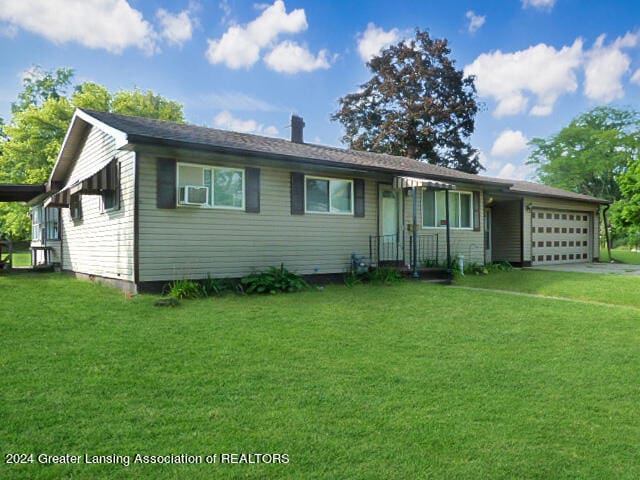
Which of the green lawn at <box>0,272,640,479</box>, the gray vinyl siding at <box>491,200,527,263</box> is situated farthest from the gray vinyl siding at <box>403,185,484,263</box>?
the green lawn at <box>0,272,640,479</box>

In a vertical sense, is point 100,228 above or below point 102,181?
below

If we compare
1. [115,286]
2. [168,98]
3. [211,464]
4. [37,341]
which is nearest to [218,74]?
[168,98]

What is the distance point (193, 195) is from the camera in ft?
27.0

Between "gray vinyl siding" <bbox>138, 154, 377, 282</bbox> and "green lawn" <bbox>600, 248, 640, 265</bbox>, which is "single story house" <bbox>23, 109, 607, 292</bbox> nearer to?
"gray vinyl siding" <bbox>138, 154, 377, 282</bbox>

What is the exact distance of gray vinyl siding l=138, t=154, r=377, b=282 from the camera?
26.3 feet

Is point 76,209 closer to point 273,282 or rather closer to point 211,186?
point 211,186

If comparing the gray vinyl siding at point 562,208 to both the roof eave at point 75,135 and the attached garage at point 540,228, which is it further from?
the roof eave at point 75,135

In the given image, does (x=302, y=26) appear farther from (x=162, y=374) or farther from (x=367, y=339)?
(x=162, y=374)

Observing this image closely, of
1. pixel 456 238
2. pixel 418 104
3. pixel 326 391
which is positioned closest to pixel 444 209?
pixel 456 238

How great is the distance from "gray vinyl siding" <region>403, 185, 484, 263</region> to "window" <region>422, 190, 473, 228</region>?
6.7 inches

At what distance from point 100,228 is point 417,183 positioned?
7.55 metres

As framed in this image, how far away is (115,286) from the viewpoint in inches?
346

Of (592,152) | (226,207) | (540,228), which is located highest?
(592,152)

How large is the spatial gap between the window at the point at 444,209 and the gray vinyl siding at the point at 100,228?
306 inches
